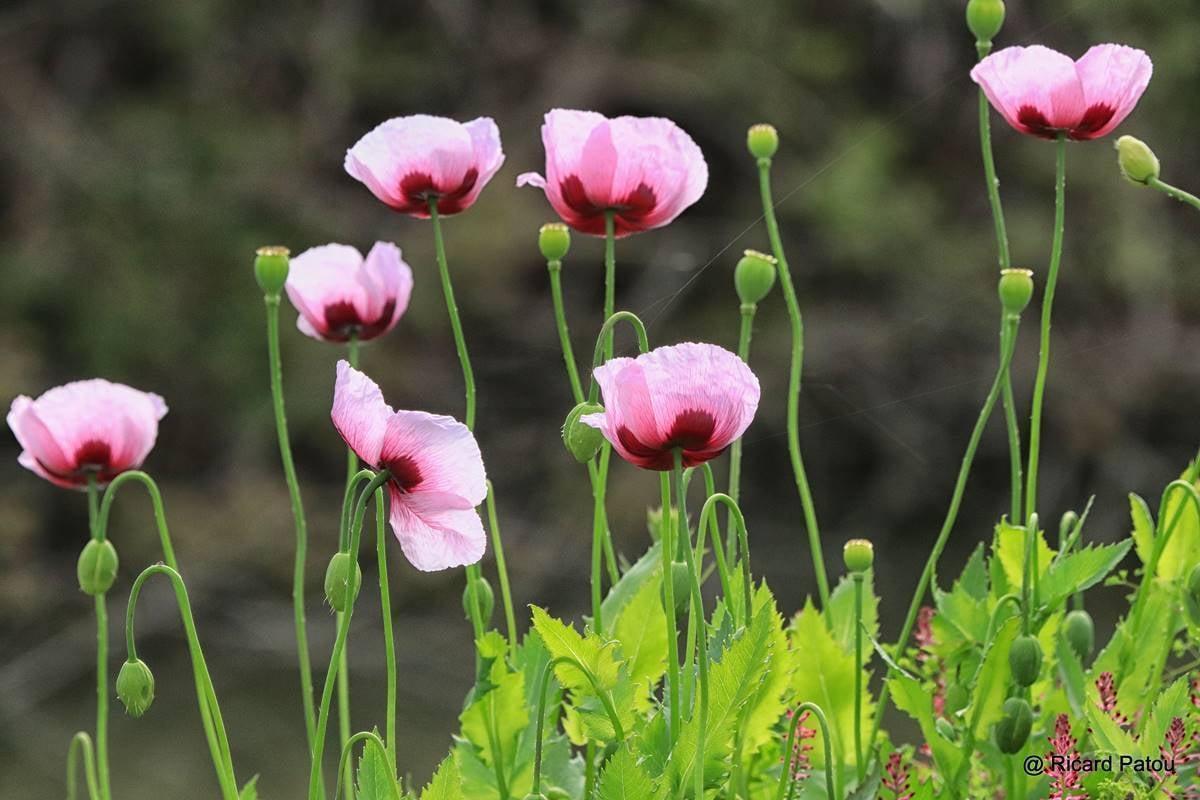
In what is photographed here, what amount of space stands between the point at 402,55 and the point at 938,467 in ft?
4.05

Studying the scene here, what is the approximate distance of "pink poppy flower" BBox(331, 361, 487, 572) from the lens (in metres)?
0.36

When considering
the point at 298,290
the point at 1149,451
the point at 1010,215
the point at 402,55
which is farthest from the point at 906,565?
the point at 298,290

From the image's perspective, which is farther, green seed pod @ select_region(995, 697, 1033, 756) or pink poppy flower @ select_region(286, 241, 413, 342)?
pink poppy flower @ select_region(286, 241, 413, 342)

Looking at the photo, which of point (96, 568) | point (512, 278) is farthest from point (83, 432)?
point (512, 278)

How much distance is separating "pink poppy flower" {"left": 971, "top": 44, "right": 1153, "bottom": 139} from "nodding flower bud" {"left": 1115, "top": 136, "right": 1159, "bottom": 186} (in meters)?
0.01

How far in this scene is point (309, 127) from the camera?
314 centimetres

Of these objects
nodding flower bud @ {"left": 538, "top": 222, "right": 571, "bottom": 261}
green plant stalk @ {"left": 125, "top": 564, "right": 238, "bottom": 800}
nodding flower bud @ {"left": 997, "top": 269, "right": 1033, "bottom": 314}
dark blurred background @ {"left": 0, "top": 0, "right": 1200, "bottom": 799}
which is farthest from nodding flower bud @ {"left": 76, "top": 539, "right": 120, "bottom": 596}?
dark blurred background @ {"left": 0, "top": 0, "right": 1200, "bottom": 799}

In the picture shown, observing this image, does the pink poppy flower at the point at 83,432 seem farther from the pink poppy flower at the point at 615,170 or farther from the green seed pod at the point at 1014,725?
the green seed pod at the point at 1014,725

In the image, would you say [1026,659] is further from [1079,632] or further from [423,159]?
[423,159]

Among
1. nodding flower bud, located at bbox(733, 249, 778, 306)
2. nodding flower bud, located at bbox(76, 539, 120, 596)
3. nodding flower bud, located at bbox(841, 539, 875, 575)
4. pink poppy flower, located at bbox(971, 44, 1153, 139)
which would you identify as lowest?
nodding flower bud, located at bbox(76, 539, 120, 596)

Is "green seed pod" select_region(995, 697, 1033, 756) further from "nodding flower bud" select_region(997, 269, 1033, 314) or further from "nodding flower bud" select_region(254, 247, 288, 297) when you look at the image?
"nodding flower bud" select_region(254, 247, 288, 297)

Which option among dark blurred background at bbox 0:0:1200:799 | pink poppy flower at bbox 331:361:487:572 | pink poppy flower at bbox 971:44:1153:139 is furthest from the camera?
dark blurred background at bbox 0:0:1200:799

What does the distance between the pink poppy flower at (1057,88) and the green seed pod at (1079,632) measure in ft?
0.43

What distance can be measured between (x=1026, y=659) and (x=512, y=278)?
267 cm
